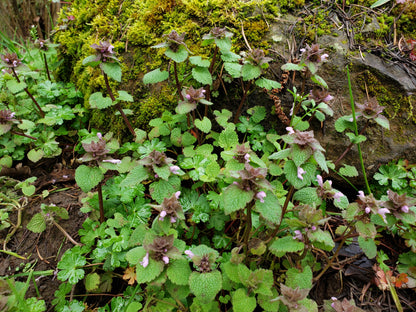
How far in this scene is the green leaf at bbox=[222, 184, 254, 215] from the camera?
4.96ft

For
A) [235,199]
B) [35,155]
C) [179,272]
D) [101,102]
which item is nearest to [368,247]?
[235,199]

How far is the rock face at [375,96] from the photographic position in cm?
265

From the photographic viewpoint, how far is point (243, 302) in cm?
162

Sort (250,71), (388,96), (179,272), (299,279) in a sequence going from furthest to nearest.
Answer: (388,96)
(250,71)
(299,279)
(179,272)

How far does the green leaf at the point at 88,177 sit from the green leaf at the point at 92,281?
0.70m

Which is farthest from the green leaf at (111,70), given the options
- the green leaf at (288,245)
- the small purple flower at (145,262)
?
the green leaf at (288,245)

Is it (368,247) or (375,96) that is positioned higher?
(375,96)

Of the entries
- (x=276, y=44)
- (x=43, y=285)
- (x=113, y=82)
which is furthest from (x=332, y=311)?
(x=113, y=82)

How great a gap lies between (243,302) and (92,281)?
1.16 metres

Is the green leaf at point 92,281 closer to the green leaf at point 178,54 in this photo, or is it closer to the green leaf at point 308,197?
the green leaf at point 308,197

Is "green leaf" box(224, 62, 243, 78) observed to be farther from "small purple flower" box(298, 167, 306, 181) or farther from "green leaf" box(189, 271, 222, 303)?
"green leaf" box(189, 271, 222, 303)

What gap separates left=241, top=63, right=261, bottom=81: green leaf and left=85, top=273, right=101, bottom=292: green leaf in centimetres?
196

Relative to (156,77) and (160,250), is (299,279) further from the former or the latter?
(156,77)

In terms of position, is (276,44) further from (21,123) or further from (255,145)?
(21,123)
